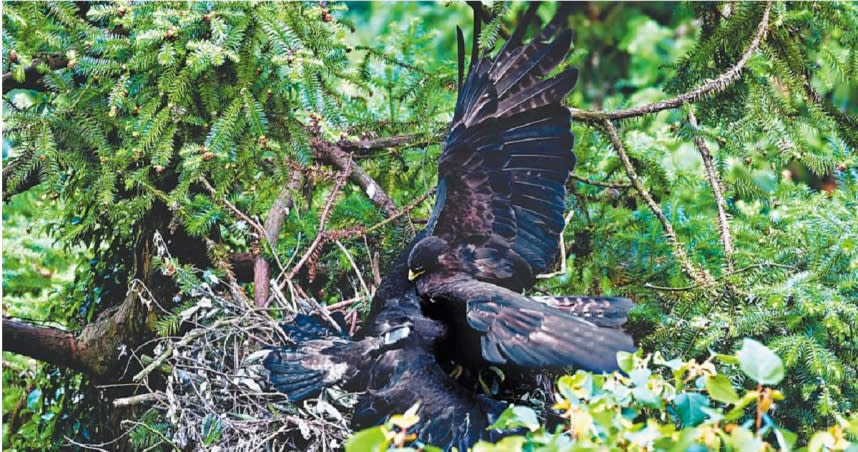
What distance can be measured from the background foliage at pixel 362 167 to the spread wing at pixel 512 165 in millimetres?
222

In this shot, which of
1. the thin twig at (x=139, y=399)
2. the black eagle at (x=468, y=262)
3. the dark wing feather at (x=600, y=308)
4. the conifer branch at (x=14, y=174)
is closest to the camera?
the dark wing feather at (x=600, y=308)

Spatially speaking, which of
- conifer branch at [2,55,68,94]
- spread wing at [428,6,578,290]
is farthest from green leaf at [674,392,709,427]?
conifer branch at [2,55,68,94]

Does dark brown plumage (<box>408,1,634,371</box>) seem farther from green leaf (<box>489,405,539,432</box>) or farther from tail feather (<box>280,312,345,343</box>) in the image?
green leaf (<box>489,405,539,432</box>)

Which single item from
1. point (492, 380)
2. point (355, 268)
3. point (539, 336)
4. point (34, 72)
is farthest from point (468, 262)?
point (34, 72)

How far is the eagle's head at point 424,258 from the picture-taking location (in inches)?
153

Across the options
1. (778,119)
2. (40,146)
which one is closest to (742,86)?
(778,119)

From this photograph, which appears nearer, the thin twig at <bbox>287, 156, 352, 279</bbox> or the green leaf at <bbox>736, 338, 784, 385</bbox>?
the green leaf at <bbox>736, 338, 784, 385</bbox>

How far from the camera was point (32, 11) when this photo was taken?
4.14m

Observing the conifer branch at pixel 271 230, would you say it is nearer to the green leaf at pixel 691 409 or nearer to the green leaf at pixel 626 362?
the green leaf at pixel 626 362

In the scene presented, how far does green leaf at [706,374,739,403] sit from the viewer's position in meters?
2.11

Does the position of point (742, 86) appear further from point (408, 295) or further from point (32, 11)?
point (32, 11)

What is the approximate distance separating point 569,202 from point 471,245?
40.5 inches

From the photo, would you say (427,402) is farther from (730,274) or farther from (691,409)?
(691,409)

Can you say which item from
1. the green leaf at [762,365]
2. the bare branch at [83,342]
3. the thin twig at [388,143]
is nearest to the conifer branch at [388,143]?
the thin twig at [388,143]
